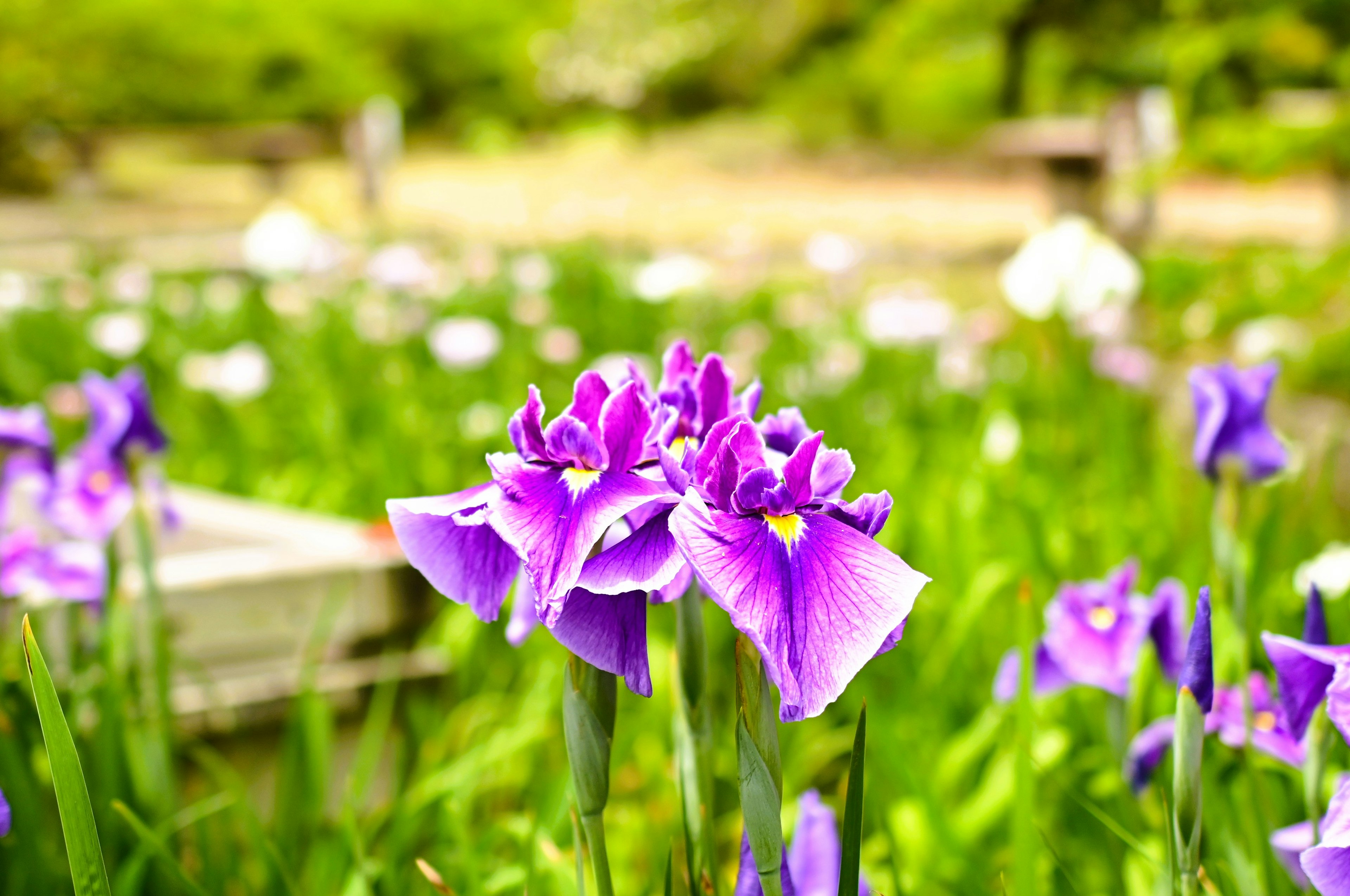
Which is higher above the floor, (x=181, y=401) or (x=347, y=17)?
(x=347, y=17)

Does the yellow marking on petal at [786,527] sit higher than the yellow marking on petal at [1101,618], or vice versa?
the yellow marking on petal at [786,527]

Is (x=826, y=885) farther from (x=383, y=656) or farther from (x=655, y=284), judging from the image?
(x=655, y=284)

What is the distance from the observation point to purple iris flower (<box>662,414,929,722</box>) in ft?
1.88

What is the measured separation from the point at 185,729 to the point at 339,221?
24.6ft

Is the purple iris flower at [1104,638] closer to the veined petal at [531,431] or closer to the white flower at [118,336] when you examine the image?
the veined petal at [531,431]

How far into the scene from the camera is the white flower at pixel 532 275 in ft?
14.5

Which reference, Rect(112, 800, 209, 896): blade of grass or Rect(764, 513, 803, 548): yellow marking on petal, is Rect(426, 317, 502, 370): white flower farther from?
Rect(764, 513, 803, 548): yellow marking on petal

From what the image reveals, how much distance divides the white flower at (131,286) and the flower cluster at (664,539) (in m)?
4.16

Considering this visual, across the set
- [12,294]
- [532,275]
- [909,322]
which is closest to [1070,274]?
[909,322]

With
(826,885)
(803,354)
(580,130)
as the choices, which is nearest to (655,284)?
(803,354)

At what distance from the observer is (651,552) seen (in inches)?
24.1

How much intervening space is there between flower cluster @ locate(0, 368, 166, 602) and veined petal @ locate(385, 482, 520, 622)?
78cm

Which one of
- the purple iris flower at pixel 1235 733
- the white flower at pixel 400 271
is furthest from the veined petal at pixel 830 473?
the white flower at pixel 400 271

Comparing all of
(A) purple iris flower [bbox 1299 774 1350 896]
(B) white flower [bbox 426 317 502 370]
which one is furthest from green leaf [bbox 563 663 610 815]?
(B) white flower [bbox 426 317 502 370]
